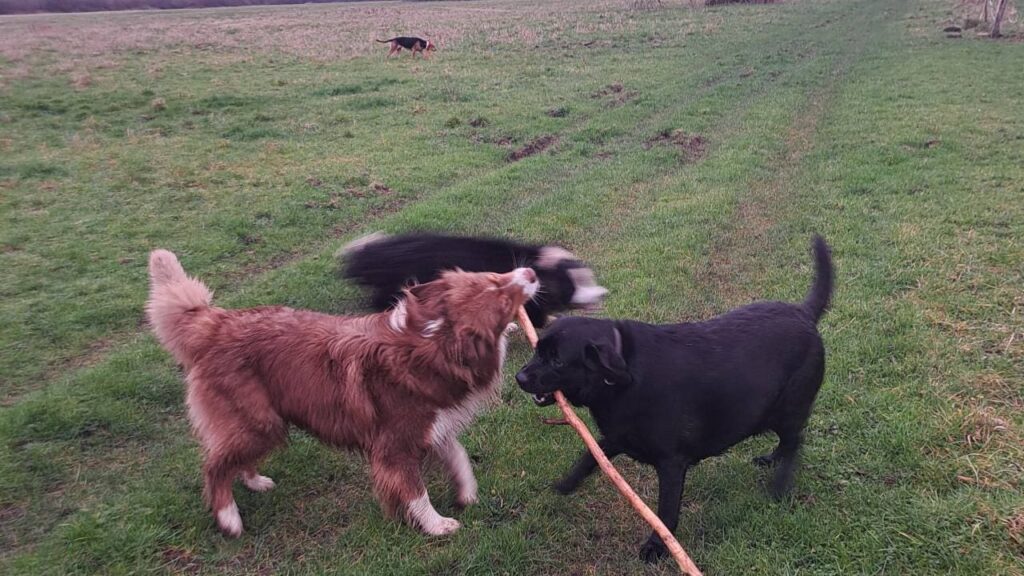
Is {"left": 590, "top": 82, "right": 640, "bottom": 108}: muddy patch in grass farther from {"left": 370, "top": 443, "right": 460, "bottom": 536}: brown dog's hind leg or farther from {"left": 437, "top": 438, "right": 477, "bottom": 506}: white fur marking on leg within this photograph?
{"left": 370, "top": 443, "right": 460, "bottom": 536}: brown dog's hind leg

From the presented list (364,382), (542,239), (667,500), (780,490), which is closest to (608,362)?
(667,500)

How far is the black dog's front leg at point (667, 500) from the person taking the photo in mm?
3861

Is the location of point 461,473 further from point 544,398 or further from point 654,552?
point 654,552

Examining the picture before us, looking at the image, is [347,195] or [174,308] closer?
[174,308]

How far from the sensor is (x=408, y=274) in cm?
588

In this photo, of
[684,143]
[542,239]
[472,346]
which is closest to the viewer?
[472,346]

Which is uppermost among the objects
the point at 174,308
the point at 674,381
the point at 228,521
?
the point at 174,308

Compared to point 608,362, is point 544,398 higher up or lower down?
lower down

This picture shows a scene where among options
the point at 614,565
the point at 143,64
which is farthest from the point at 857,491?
the point at 143,64

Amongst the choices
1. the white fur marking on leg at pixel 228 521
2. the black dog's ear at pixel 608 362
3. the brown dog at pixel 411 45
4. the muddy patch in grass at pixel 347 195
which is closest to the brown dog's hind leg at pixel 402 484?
the white fur marking on leg at pixel 228 521

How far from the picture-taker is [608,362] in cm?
371

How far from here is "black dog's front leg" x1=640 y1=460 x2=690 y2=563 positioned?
386cm

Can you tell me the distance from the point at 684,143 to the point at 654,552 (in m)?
10.5

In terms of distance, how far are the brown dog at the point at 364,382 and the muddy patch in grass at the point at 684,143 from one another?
29.8ft
